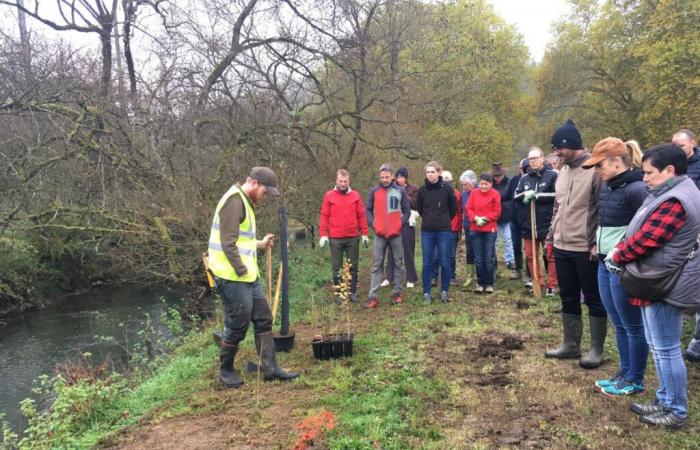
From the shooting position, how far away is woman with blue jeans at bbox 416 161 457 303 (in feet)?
23.2

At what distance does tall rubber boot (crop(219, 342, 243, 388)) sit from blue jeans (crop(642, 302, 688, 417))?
339cm

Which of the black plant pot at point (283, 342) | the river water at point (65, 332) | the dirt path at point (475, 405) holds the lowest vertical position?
the river water at point (65, 332)

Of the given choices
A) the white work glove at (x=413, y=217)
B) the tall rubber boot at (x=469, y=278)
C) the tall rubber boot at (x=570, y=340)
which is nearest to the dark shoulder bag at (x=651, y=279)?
the tall rubber boot at (x=570, y=340)

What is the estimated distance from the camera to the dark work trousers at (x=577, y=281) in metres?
4.32

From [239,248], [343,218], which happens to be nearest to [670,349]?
[239,248]

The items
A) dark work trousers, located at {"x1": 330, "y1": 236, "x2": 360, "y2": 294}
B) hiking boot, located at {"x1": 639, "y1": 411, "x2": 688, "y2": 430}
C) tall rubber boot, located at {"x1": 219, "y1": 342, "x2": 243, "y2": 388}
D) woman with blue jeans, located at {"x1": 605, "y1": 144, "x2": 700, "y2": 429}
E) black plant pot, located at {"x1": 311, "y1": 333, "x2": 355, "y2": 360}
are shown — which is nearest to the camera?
woman with blue jeans, located at {"x1": 605, "y1": 144, "x2": 700, "y2": 429}

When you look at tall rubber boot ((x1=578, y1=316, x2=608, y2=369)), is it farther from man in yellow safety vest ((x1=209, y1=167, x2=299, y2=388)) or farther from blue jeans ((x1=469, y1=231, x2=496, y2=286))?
blue jeans ((x1=469, y1=231, x2=496, y2=286))

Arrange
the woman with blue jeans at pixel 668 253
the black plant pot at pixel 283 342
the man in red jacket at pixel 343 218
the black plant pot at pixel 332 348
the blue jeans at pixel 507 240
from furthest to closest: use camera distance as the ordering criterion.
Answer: the blue jeans at pixel 507 240
the man in red jacket at pixel 343 218
the black plant pot at pixel 283 342
the black plant pot at pixel 332 348
the woman with blue jeans at pixel 668 253

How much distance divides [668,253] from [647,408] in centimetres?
114

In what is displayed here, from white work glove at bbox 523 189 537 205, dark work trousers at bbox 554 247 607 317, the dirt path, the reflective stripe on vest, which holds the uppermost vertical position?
white work glove at bbox 523 189 537 205

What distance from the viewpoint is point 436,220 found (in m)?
7.07

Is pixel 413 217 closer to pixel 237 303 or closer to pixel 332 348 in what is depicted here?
pixel 332 348

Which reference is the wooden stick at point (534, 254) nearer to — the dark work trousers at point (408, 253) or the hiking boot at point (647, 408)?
the dark work trousers at point (408, 253)

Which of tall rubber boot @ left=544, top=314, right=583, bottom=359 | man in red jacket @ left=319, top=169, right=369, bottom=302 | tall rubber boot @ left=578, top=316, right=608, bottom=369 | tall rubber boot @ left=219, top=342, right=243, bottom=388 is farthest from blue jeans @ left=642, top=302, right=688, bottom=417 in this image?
man in red jacket @ left=319, top=169, right=369, bottom=302
